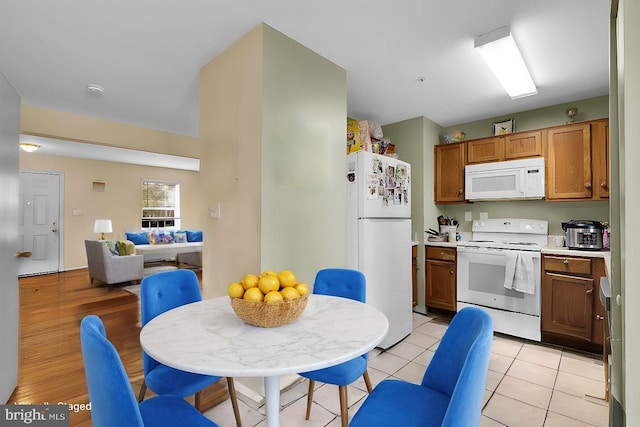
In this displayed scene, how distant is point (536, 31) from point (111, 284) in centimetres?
651

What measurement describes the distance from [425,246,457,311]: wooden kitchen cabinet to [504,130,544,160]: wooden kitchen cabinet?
1229 mm

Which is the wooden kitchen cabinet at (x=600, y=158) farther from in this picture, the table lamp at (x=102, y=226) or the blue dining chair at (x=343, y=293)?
the table lamp at (x=102, y=226)

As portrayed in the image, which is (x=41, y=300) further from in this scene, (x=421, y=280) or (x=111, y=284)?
(x=421, y=280)

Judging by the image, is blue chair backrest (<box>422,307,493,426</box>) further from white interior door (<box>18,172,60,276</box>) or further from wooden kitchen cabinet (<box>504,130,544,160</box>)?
white interior door (<box>18,172,60,276</box>)

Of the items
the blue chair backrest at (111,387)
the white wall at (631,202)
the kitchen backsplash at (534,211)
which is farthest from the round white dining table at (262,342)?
the kitchen backsplash at (534,211)

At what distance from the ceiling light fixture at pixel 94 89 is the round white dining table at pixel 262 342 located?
8.99 feet

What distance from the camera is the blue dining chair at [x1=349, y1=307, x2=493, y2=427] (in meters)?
0.82

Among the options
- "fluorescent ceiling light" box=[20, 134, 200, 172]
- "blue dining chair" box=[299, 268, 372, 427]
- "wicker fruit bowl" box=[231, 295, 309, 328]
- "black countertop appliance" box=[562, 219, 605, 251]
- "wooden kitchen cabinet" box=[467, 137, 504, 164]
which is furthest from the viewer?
"fluorescent ceiling light" box=[20, 134, 200, 172]

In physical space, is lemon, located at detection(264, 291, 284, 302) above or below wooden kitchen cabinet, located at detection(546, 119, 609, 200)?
below

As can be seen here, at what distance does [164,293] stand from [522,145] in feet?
12.0

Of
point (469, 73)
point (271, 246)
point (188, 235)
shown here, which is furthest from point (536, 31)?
point (188, 235)

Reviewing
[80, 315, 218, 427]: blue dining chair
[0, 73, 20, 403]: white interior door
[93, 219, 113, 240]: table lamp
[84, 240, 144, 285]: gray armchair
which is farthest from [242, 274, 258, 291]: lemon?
[93, 219, 113, 240]: table lamp

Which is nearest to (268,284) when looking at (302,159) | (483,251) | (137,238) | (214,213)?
(302,159)

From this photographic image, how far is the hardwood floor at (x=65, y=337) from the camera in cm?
211
